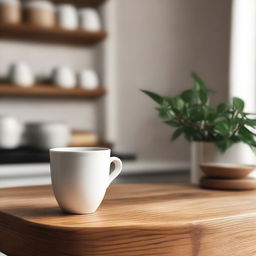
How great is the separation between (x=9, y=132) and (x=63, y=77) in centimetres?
47

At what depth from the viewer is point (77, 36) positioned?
297 cm

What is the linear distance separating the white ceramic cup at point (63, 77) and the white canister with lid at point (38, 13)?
257 millimetres

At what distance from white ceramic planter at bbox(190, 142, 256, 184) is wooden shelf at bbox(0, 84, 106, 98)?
151cm

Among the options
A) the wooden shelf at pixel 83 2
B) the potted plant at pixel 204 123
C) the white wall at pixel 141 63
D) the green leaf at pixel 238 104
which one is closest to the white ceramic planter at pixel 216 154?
the potted plant at pixel 204 123

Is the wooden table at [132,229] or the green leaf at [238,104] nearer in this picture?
the wooden table at [132,229]

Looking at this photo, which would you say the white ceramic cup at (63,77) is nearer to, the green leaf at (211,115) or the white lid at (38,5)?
the white lid at (38,5)

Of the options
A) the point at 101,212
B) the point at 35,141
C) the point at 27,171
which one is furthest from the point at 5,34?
the point at 101,212

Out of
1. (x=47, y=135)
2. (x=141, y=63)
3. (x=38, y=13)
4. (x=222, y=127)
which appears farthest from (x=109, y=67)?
(x=222, y=127)

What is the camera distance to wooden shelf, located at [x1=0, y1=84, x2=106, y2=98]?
275cm

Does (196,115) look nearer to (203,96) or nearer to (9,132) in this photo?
(203,96)

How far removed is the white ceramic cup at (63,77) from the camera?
9.35 ft

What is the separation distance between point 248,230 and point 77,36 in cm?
220

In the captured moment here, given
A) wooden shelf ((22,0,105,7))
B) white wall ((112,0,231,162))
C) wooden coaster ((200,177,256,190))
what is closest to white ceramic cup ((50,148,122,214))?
wooden coaster ((200,177,256,190))

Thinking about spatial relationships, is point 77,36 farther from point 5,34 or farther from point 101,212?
point 101,212
